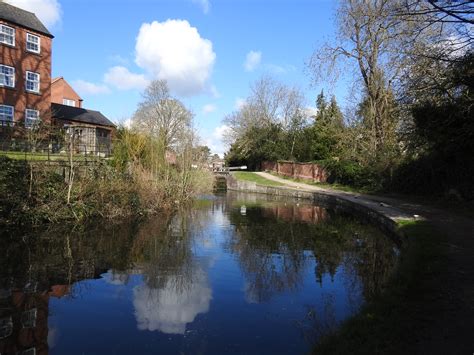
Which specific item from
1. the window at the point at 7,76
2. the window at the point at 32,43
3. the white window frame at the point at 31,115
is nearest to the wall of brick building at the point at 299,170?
the white window frame at the point at 31,115

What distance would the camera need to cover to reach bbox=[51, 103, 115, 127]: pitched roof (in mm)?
35062

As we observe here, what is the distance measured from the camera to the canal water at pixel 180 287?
5453 mm

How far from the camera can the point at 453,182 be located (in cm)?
1717

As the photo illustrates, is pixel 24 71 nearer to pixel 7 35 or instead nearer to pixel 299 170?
pixel 7 35

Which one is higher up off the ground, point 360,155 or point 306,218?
point 360,155

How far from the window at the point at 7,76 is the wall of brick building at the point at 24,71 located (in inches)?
8.1

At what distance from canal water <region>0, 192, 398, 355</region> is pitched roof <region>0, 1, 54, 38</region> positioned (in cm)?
2088

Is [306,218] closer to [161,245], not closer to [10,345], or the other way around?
[161,245]

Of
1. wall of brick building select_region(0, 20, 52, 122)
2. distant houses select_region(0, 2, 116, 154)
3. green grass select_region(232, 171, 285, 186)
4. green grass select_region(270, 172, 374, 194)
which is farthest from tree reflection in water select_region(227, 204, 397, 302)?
wall of brick building select_region(0, 20, 52, 122)

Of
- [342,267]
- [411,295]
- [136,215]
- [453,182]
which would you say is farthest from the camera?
[453,182]

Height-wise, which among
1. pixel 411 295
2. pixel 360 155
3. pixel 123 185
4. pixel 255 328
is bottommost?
pixel 255 328

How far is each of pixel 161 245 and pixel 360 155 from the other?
1998cm

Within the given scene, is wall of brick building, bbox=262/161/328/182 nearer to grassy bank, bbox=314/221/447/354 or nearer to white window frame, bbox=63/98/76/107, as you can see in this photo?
grassy bank, bbox=314/221/447/354

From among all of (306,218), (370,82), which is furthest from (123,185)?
(370,82)
